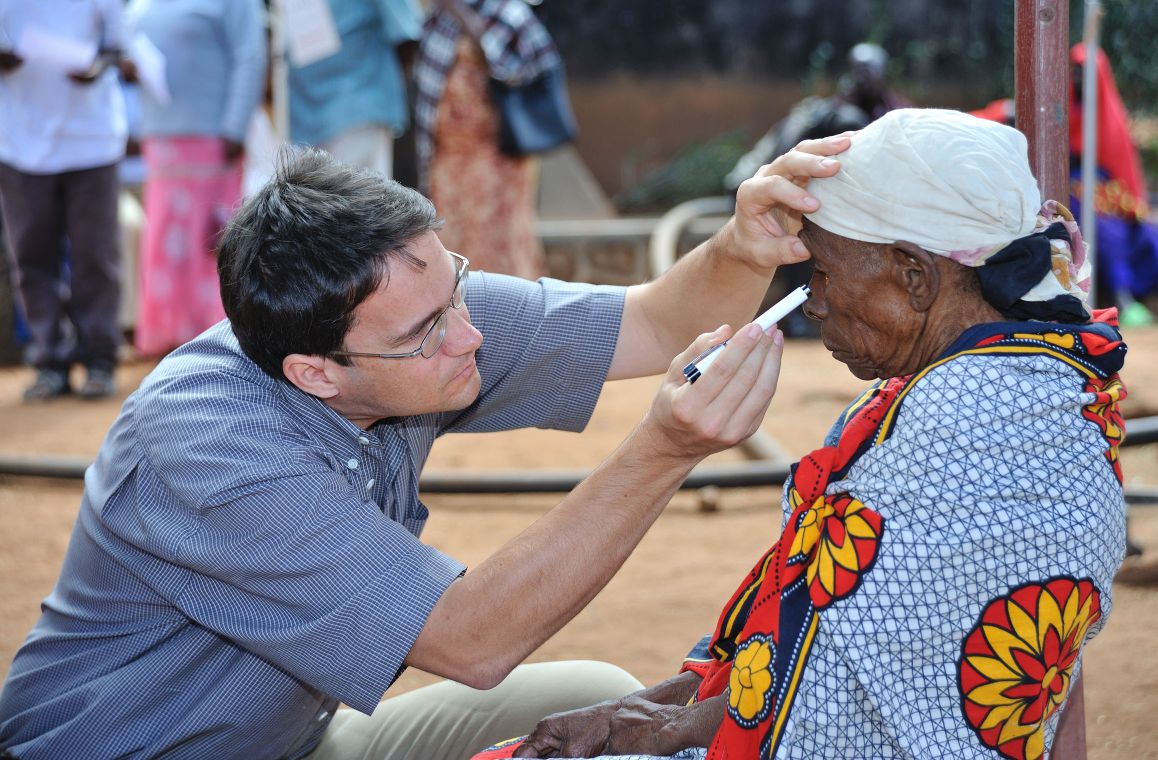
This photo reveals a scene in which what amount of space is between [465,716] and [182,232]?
5788 millimetres

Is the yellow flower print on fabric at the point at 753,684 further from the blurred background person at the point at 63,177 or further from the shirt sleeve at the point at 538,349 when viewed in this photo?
the blurred background person at the point at 63,177

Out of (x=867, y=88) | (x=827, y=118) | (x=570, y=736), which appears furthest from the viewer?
(x=867, y=88)

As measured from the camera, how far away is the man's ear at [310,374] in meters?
2.09

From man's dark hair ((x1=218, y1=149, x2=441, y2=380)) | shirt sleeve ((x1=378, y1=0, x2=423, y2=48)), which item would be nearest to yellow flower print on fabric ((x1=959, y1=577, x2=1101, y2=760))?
man's dark hair ((x1=218, y1=149, x2=441, y2=380))

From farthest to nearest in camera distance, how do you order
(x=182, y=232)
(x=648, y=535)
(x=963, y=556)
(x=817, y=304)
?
(x=182, y=232), (x=648, y=535), (x=817, y=304), (x=963, y=556)

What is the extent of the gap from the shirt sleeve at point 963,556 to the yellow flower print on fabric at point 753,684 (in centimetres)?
5

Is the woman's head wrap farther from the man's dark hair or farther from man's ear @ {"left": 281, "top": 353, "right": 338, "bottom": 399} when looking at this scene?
man's ear @ {"left": 281, "top": 353, "right": 338, "bottom": 399}

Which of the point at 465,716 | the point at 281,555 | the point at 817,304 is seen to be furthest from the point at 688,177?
the point at 281,555

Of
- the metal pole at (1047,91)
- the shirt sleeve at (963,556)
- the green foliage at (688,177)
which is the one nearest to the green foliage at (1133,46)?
the green foliage at (688,177)

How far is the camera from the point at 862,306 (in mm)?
1920

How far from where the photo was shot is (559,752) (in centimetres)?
209

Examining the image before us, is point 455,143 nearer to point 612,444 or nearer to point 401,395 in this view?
point 612,444

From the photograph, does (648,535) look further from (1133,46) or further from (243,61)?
(1133,46)

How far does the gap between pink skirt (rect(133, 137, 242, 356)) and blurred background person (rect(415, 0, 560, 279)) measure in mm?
1208
